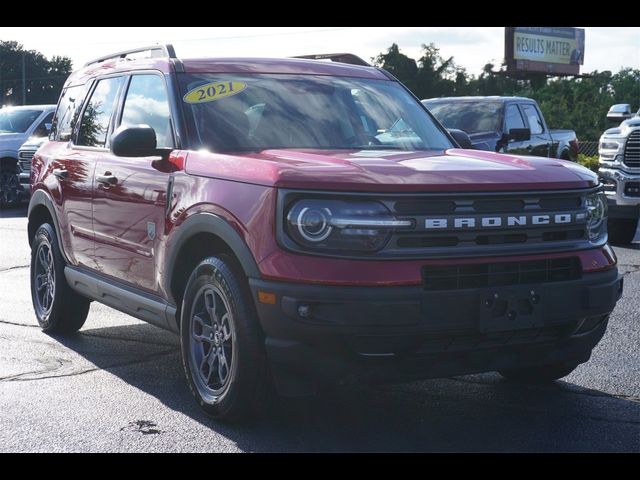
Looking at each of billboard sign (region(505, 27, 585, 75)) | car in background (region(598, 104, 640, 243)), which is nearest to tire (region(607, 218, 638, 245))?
car in background (region(598, 104, 640, 243))

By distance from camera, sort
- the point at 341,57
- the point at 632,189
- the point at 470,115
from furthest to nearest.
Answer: the point at 470,115 → the point at 632,189 → the point at 341,57

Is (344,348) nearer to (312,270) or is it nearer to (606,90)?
(312,270)

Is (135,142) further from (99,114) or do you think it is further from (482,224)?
(482,224)

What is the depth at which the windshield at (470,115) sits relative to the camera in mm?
15689

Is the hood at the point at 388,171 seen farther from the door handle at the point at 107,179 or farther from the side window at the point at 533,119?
the side window at the point at 533,119

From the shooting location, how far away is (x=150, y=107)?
246 inches

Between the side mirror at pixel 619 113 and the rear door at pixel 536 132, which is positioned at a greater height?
the side mirror at pixel 619 113

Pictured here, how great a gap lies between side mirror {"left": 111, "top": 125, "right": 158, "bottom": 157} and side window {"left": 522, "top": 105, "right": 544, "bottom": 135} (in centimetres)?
1158

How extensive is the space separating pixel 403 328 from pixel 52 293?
12.1 ft

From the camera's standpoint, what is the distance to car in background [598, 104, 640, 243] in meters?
12.5

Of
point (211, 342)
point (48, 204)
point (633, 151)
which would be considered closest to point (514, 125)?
point (633, 151)

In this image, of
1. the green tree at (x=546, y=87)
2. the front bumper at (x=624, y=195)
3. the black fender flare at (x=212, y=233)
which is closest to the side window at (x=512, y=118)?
the front bumper at (x=624, y=195)

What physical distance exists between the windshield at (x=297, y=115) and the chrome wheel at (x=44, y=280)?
2.19 metres

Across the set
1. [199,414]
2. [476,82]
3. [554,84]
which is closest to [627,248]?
[199,414]
